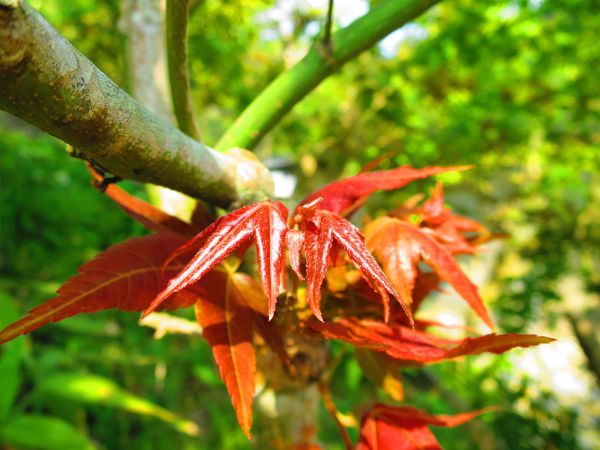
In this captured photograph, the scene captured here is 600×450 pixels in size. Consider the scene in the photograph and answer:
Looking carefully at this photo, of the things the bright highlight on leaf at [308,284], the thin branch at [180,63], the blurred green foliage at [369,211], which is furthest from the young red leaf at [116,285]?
the blurred green foliage at [369,211]

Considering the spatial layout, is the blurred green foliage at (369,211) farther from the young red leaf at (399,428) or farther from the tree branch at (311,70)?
the young red leaf at (399,428)

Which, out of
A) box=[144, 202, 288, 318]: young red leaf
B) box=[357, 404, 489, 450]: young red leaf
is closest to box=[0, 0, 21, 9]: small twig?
box=[144, 202, 288, 318]: young red leaf

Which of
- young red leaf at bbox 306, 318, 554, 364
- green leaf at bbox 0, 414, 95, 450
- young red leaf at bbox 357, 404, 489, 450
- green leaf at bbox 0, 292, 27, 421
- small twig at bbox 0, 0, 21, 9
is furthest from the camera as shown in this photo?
green leaf at bbox 0, 292, 27, 421

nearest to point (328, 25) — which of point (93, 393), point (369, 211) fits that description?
point (369, 211)

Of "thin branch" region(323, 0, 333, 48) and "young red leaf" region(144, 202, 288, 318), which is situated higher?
"thin branch" region(323, 0, 333, 48)

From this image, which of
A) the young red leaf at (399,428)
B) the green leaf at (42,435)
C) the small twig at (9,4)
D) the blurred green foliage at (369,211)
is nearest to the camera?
the small twig at (9,4)

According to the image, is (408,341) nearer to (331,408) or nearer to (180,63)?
(331,408)

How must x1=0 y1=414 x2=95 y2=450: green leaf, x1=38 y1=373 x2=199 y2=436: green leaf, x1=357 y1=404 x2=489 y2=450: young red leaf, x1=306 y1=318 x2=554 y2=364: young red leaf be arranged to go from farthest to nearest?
x1=38 y1=373 x2=199 y2=436: green leaf
x1=0 y1=414 x2=95 y2=450: green leaf
x1=357 y1=404 x2=489 y2=450: young red leaf
x1=306 y1=318 x2=554 y2=364: young red leaf

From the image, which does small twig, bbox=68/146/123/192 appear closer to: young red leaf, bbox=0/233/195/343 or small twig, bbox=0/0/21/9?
young red leaf, bbox=0/233/195/343

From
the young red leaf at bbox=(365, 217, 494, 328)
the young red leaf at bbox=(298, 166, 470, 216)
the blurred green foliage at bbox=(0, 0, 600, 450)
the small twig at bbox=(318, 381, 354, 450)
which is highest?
the blurred green foliage at bbox=(0, 0, 600, 450)
